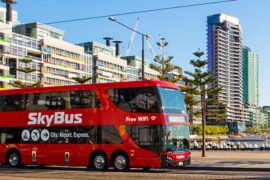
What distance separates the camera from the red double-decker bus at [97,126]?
78.0ft

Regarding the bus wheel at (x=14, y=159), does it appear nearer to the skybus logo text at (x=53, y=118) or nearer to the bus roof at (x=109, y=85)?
the skybus logo text at (x=53, y=118)

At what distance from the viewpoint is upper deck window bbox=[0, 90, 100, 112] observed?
84.1 ft

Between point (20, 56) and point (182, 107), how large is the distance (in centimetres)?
7697

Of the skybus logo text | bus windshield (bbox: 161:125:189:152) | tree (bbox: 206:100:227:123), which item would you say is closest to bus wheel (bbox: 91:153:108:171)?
the skybus logo text

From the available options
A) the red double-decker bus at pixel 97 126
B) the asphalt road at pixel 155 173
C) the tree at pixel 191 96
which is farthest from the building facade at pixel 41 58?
the asphalt road at pixel 155 173

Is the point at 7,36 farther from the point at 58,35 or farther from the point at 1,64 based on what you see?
the point at 58,35

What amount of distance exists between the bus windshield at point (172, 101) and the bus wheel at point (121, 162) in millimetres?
3327

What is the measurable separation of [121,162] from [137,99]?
3388mm

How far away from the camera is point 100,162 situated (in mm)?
25109


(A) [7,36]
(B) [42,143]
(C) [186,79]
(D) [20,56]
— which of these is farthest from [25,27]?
(B) [42,143]

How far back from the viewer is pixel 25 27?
11806 cm

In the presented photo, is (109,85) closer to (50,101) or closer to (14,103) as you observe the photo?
(50,101)

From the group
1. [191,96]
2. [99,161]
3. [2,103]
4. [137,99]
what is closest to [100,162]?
[99,161]

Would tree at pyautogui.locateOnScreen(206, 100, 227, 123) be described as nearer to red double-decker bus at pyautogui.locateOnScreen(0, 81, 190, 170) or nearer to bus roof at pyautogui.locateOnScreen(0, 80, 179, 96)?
bus roof at pyautogui.locateOnScreen(0, 80, 179, 96)
